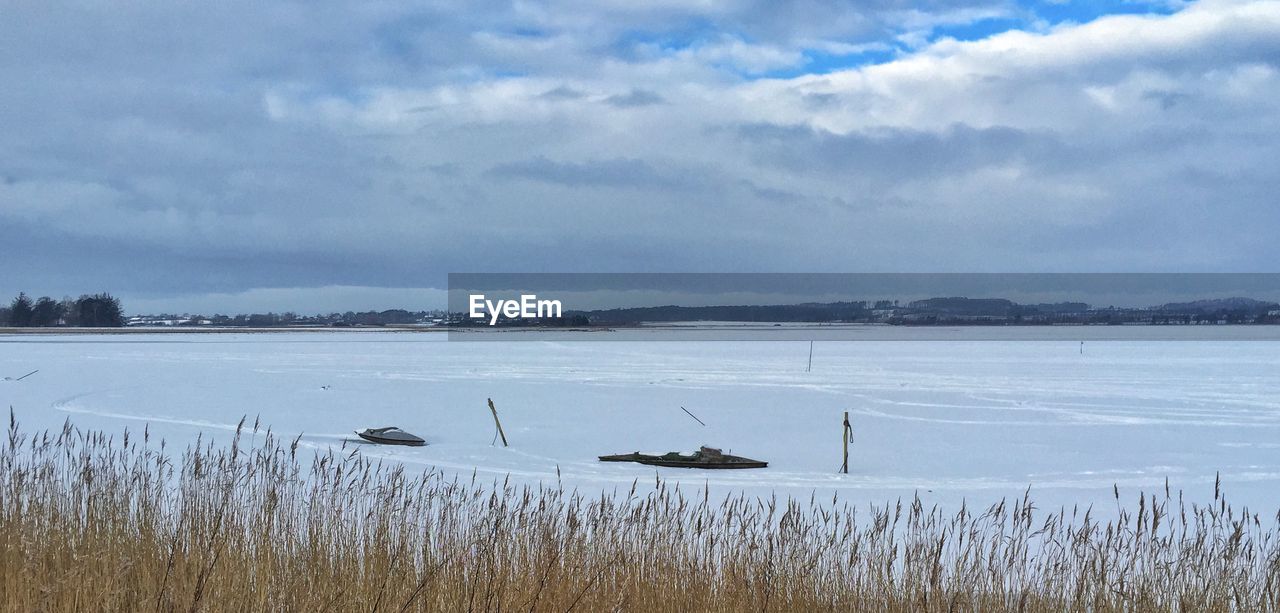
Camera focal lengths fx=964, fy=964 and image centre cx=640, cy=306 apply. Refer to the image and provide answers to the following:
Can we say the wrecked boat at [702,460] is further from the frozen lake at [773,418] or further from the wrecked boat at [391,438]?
the wrecked boat at [391,438]

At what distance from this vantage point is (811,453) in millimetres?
15594

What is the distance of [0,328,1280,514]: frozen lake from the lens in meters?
13.2

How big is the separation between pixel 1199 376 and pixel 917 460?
2538 centimetres

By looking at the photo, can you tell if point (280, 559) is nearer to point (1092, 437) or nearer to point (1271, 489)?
point (1271, 489)

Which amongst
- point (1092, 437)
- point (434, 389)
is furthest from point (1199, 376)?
point (434, 389)

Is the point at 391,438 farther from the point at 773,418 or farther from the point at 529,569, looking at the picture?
the point at 529,569

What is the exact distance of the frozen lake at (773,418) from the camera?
13203 millimetres

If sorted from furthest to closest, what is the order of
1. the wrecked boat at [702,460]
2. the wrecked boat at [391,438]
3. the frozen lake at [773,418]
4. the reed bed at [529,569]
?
the wrecked boat at [391,438] < the wrecked boat at [702,460] < the frozen lake at [773,418] < the reed bed at [529,569]

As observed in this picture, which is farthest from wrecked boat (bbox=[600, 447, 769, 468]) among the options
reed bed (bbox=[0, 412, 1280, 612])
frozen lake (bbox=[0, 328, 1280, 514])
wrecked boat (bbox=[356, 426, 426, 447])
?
reed bed (bbox=[0, 412, 1280, 612])

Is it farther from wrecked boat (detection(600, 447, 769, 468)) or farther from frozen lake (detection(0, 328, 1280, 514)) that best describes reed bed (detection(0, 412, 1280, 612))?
wrecked boat (detection(600, 447, 769, 468))

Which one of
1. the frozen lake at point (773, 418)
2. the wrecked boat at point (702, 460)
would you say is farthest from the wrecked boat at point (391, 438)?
the wrecked boat at point (702, 460)

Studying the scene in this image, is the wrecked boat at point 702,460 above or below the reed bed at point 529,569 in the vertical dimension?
below

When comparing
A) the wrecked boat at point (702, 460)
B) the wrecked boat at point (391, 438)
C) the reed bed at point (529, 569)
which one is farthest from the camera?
the wrecked boat at point (391, 438)

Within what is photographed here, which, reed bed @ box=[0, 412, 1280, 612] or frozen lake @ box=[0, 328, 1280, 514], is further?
frozen lake @ box=[0, 328, 1280, 514]
